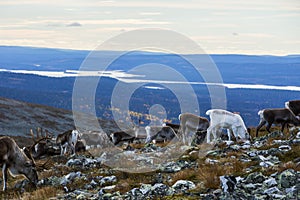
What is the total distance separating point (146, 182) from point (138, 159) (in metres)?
4.42

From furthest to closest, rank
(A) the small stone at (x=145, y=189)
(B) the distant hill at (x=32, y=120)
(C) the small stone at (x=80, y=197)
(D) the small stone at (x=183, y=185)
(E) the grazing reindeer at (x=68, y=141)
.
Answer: (B) the distant hill at (x=32, y=120) < (E) the grazing reindeer at (x=68, y=141) < (C) the small stone at (x=80, y=197) < (D) the small stone at (x=183, y=185) < (A) the small stone at (x=145, y=189)

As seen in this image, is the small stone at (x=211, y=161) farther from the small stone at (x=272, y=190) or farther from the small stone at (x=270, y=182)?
the small stone at (x=272, y=190)

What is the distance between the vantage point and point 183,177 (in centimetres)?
1371

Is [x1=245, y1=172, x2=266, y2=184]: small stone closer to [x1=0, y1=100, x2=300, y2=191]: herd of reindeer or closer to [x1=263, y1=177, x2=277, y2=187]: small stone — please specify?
[x1=263, y1=177, x2=277, y2=187]: small stone

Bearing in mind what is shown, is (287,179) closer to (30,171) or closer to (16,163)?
(30,171)

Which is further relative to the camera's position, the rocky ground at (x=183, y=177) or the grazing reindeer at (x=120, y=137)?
the grazing reindeer at (x=120, y=137)

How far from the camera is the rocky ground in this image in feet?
36.2

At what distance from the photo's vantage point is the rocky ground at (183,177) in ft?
36.2

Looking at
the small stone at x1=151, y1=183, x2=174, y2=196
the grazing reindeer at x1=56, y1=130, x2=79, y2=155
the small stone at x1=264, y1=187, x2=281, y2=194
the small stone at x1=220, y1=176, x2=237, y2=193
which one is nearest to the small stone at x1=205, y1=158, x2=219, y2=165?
the small stone at x1=151, y1=183, x2=174, y2=196

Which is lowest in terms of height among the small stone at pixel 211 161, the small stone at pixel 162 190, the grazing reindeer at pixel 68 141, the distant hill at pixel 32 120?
the distant hill at pixel 32 120

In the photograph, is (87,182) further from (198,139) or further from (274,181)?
(198,139)

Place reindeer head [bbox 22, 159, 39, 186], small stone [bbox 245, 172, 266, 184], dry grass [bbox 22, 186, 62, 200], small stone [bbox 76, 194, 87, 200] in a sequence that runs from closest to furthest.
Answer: small stone [bbox 245, 172, 266, 184] < small stone [bbox 76, 194, 87, 200] < dry grass [bbox 22, 186, 62, 200] < reindeer head [bbox 22, 159, 39, 186]

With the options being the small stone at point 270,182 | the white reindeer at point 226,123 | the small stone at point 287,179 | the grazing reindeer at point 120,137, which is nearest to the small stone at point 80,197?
the small stone at point 270,182

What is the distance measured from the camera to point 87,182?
15344mm
